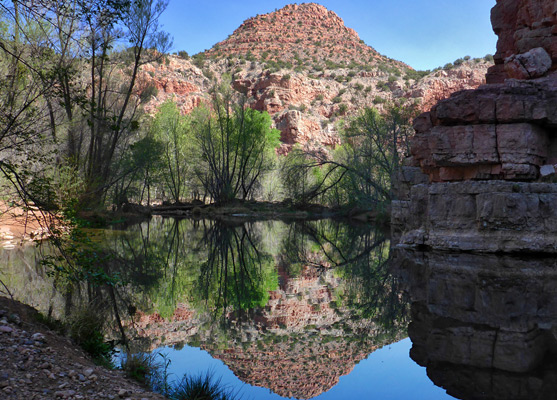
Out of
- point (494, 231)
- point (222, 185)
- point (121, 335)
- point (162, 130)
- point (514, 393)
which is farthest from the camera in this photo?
point (162, 130)

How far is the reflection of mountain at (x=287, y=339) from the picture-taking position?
4273mm

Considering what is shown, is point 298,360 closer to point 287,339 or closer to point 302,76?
point 287,339

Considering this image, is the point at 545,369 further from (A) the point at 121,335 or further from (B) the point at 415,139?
(B) the point at 415,139

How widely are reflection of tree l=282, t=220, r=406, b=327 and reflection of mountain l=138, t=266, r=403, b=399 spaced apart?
A: 42 centimetres

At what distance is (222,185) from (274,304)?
31115 millimetres

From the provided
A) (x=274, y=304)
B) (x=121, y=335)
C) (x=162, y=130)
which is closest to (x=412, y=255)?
(x=274, y=304)

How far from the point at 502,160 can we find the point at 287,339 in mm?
9541

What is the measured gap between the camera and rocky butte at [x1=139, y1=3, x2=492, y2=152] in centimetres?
7362

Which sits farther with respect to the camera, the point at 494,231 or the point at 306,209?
the point at 306,209

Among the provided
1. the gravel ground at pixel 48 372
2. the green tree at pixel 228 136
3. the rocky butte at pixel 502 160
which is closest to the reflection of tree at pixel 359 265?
the rocky butte at pixel 502 160

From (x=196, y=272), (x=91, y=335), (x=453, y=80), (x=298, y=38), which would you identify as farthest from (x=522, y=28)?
(x=298, y=38)

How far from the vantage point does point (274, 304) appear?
22.6 feet

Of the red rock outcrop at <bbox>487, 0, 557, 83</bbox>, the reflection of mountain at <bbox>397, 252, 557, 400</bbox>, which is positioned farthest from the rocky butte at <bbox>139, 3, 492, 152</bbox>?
the reflection of mountain at <bbox>397, 252, 557, 400</bbox>

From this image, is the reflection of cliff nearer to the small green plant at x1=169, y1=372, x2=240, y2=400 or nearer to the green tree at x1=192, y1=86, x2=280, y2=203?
the small green plant at x1=169, y1=372, x2=240, y2=400
